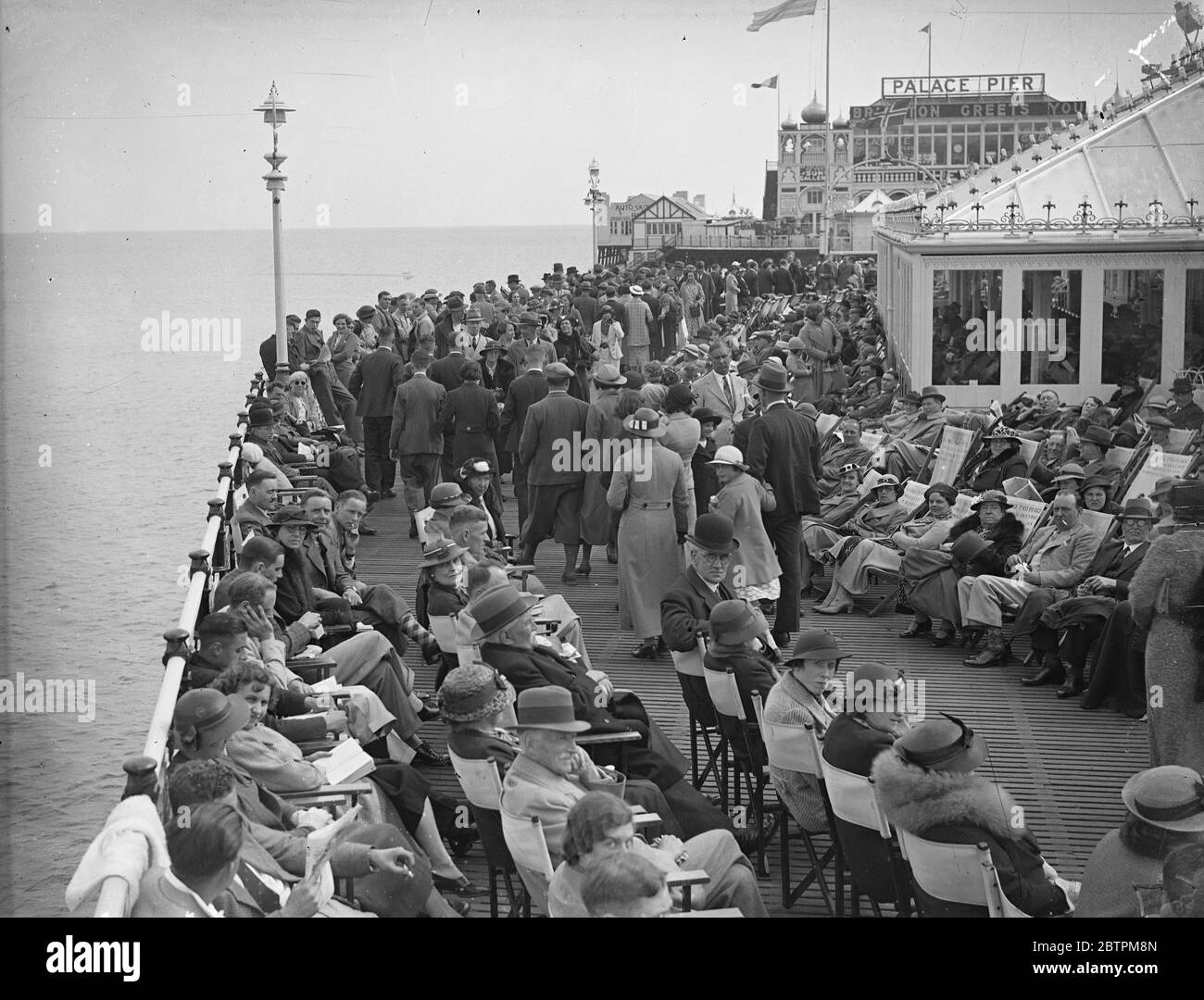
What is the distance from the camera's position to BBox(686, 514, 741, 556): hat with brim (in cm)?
825

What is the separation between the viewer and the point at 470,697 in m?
6.34

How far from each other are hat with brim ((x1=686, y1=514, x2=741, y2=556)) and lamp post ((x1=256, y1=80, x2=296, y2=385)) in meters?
8.55

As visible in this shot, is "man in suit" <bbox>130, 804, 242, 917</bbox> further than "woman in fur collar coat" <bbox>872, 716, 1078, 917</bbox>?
No

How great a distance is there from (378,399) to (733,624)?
27.0 feet

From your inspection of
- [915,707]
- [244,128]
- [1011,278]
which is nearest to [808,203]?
[244,128]

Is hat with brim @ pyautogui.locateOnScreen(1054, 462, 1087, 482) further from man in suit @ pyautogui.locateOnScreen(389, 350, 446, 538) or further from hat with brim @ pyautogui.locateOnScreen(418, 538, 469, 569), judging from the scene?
man in suit @ pyautogui.locateOnScreen(389, 350, 446, 538)

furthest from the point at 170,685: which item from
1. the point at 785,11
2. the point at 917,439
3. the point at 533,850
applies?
the point at 785,11

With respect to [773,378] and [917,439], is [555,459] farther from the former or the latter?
[917,439]

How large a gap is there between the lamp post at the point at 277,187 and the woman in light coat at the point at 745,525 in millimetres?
7177

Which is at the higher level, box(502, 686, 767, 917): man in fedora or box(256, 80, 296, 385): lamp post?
box(256, 80, 296, 385): lamp post

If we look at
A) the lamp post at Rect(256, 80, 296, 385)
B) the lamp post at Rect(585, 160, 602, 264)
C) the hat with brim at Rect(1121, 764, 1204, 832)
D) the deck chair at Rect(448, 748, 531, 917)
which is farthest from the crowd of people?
the lamp post at Rect(585, 160, 602, 264)

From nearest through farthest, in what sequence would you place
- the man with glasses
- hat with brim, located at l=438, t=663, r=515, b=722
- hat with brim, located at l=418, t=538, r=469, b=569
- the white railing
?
the white railing < hat with brim, located at l=438, t=663, r=515, b=722 < hat with brim, located at l=418, t=538, r=469, b=569 < the man with glasses

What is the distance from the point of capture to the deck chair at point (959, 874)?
16.6 ft
